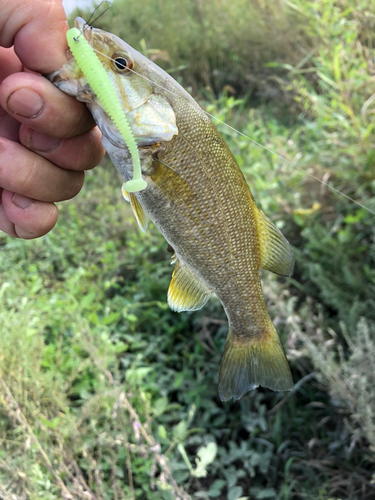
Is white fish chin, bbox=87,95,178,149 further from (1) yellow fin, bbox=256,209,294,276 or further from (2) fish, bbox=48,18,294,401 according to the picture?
(1) yellow fin, bbox=256,209,294,276

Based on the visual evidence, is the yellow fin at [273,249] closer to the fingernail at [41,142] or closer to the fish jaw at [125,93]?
the fish jaw at [125,93]

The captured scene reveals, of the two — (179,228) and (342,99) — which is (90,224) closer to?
(342,99)

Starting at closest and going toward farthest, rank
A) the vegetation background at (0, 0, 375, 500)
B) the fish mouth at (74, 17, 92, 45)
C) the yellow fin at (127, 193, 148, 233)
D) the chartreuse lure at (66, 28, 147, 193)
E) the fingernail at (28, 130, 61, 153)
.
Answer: the chartreuse lure at (66, 28, 147, 193)
the fish mouth at (74, 17, 92, 45)
the yellow fin at (127, 193, 148, 233)
the fingernail at (28, 130, 61, 153)
the vegetation background at (0, 0, 375, 500)

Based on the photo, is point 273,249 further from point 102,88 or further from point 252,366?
point 102,88

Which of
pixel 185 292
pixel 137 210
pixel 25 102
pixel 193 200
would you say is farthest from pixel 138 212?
pixel 25 102

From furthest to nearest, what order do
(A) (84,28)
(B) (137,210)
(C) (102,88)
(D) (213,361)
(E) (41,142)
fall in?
1. (D) (213,361)
2. (E) (41,142)
3. (B) (137,210)
4. (A) (84,28)
5. (C) (102,88)

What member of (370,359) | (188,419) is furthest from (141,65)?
(188,419)

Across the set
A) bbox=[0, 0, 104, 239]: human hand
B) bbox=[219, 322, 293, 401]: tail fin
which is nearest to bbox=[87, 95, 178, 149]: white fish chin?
bbox=[0, 0, 104, 239]: human hand
